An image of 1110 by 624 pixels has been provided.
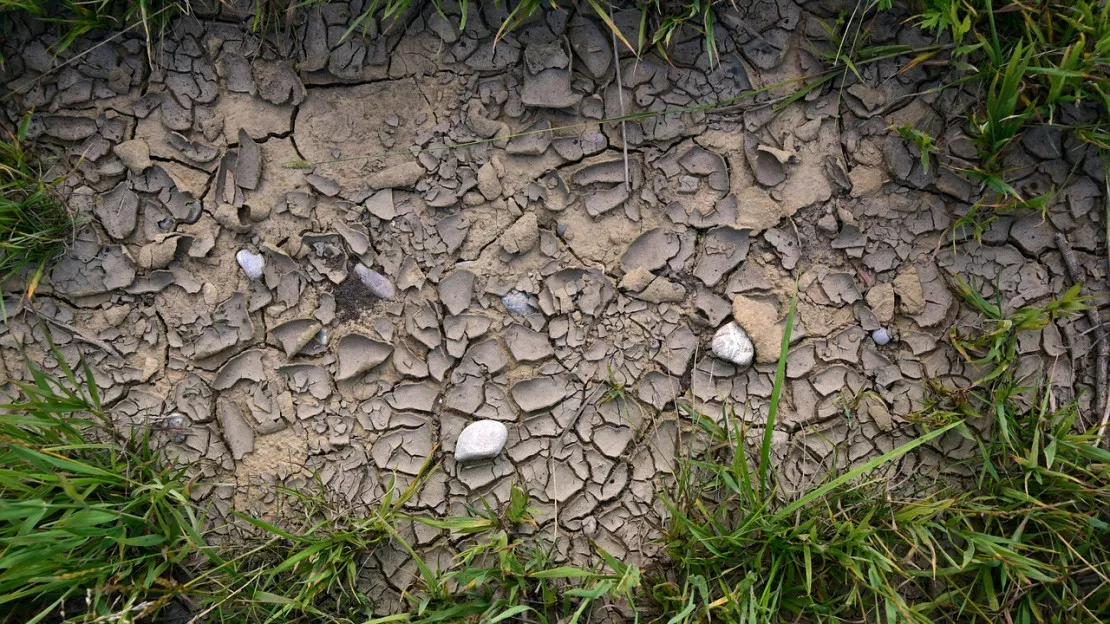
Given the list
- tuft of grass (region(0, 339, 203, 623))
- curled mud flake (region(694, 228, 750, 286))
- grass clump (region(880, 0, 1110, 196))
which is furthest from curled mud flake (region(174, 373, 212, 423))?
grass clump (region(880, 0, 1110, 196))

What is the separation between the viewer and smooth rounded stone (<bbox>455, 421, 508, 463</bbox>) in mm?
1763

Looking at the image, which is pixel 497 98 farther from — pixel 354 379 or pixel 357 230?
pixel 354 379

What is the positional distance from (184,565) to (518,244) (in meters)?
1.21

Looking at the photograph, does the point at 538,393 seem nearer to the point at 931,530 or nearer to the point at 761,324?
the point at 761,324

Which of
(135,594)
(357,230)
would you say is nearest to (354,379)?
(357,230)

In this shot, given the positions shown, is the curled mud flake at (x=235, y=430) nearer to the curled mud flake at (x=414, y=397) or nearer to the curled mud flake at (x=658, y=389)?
the curled mud flake at (x=414, y=397)

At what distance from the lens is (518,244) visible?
1.84 metres

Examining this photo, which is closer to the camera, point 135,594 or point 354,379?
point 135,594

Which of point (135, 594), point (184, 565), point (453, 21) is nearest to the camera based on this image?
point (135, 594)

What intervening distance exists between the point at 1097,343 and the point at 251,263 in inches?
89.9

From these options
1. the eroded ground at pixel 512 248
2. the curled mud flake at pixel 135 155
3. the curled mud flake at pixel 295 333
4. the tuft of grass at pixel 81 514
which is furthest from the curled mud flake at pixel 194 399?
the curled mud flake at pixel 135 155

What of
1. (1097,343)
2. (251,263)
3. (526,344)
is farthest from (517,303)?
(1097,343)

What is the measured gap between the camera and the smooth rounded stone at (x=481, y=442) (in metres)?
1.76

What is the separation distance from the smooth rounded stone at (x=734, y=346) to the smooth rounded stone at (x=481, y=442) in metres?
0.62
